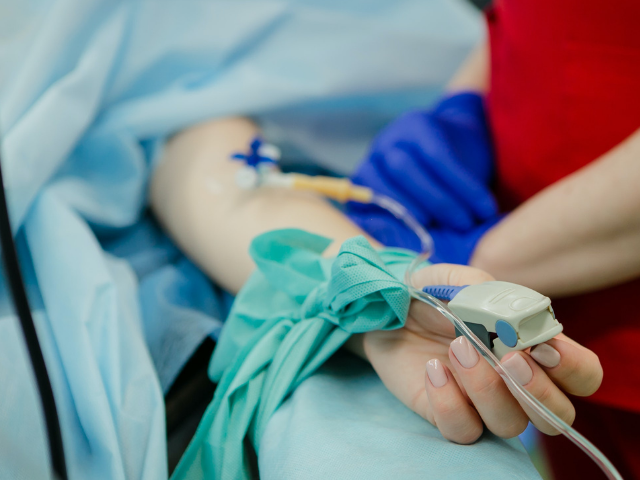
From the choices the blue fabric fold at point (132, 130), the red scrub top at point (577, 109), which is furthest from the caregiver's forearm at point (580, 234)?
the blue fabric fold at point (132, 130)

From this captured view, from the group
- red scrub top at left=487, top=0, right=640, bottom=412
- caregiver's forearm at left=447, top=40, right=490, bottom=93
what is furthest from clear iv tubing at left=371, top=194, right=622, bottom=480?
caregiver's forearm at left=447, top=40, right=490, bottom=93

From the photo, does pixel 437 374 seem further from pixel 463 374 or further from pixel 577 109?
pixel 577 109

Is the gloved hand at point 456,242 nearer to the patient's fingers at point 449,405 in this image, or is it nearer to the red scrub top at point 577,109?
the red scrub top at point 577,109

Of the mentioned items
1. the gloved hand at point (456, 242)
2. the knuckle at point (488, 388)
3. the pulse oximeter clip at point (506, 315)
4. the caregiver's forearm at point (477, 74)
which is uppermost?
the caregiver's forearm at point (477, 74)

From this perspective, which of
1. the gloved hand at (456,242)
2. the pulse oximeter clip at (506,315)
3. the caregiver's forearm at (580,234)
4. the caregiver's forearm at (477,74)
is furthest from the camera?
the caregiver's forearm at (477,74)

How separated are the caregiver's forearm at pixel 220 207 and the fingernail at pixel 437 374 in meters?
0.19

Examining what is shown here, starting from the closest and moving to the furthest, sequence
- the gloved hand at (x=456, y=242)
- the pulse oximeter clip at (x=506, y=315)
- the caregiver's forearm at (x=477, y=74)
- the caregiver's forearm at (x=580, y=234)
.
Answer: the pulse oximeter clip at (x=506, y=315), the caregiver's forearm at (x=580, y=234), the gloved hand at (x=456, y=242), the caregiver's forearm at (x=477, y=74)

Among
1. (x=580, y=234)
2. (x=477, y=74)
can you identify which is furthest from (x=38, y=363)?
(x=477, y=74)

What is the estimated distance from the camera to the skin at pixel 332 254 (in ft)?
1.08

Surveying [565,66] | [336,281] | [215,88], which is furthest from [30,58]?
[565,66]

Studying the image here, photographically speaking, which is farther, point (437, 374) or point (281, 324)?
point (281, 324)

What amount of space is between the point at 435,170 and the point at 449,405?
1.20 feet

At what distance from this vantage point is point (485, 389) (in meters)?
0.33

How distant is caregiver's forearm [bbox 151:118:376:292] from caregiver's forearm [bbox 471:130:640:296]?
0.59 feet
